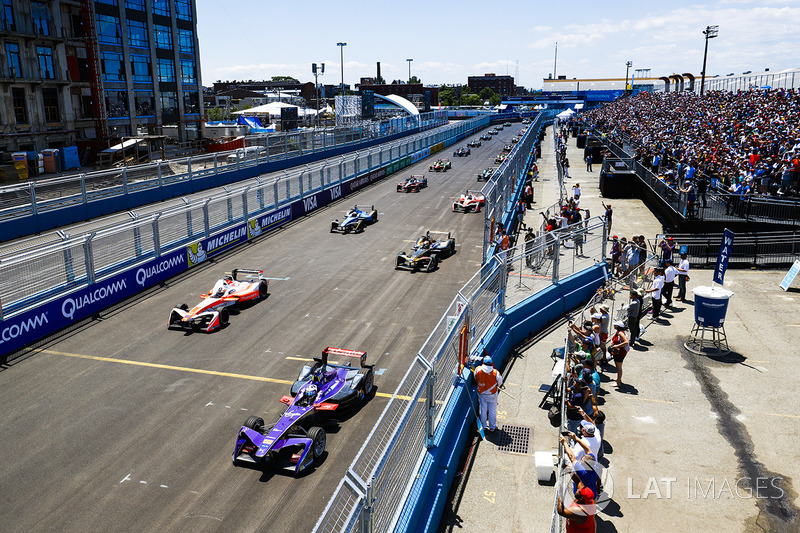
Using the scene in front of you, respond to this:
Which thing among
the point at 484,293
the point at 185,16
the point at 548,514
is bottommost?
the point at 548,514

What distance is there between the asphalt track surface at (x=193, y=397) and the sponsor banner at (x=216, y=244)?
47 centimetres

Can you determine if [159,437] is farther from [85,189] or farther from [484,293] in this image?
[85,189]

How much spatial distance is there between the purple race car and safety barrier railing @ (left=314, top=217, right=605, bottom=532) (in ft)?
2.86

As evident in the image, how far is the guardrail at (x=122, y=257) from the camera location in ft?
47.6

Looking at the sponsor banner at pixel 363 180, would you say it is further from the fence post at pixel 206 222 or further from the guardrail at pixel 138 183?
the fence post at pixel 206 222

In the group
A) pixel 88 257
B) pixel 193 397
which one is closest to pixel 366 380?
pixel 193 397

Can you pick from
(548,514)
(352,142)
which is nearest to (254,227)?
(548,514)

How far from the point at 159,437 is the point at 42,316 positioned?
6.59 m

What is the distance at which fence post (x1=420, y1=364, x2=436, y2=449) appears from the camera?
8.45 m

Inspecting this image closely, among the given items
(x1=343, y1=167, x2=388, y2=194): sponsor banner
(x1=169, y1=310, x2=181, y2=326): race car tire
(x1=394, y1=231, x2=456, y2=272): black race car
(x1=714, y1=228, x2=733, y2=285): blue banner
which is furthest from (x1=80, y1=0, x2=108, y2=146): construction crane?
(x1=714, y1=228, x2=733, y2=285): blue banner

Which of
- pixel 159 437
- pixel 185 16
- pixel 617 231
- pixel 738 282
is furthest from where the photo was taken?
pixel 185 16

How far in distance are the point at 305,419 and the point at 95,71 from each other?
51618 millimetres

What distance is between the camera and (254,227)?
25.1 m

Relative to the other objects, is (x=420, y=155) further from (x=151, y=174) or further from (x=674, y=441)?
(x=674, y=441)
